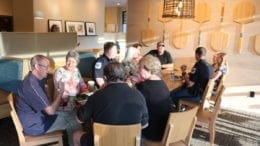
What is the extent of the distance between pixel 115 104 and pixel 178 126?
0.52m

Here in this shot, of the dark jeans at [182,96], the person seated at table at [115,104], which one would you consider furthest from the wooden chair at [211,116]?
the person seated at table at [115,104]

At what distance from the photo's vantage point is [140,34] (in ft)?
19.5

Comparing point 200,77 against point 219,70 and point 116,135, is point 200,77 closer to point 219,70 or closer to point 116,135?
point 219,70

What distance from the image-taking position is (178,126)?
1931 mm

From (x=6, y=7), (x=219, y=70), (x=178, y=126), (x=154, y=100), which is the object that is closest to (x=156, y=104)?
(x=154, y=100)

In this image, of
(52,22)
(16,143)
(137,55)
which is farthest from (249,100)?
(52,22)

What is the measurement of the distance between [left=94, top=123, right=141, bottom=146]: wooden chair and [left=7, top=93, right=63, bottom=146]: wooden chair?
78 centimetres

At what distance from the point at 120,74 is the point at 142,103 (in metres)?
0.26

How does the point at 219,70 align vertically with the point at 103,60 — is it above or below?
below

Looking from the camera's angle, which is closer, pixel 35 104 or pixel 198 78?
pixel 35 104

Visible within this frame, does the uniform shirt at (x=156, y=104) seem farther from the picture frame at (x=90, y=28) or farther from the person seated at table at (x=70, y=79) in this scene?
the picture frame at (x=90, y=28)

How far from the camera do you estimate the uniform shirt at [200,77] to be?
3.38 m

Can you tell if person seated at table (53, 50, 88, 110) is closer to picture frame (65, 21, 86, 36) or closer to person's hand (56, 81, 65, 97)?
person's hand (56, 81, 65, 97)

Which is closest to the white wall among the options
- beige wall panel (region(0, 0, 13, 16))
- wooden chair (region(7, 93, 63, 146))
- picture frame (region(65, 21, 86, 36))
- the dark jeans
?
picture frame (region(65, 21, 86, 36))
